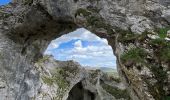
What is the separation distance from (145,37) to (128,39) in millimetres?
767

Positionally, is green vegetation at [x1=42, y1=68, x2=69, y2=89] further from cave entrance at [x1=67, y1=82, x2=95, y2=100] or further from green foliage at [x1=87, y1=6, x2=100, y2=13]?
green foliage at [x1=87, y1=6, x2=100, y2=13]

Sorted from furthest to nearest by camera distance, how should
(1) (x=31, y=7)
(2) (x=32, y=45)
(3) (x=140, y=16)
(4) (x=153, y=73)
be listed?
(2) (x=32, y=45) → (1) (x=31, y=7) → (3) (x=140, y=16) → (4) (x=153, y=73)

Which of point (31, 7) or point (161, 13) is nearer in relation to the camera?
point (161, 13)

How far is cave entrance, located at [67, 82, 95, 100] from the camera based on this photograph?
35.0m

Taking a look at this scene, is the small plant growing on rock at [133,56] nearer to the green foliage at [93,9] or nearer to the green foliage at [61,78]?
the green foliage at [93,9]

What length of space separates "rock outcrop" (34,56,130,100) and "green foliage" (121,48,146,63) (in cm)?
1356

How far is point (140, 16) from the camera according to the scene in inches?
613

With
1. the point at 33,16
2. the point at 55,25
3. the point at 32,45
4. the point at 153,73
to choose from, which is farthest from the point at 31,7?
the point at 153,73

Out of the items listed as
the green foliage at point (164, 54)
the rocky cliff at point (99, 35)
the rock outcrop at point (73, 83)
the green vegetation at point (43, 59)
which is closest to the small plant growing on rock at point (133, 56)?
the rocky cliff at point (99, 35)

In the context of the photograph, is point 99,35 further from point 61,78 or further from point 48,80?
point 61,78

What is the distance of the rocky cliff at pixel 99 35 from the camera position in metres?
13.7

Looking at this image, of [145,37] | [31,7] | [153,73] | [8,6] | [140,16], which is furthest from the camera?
[8,6]

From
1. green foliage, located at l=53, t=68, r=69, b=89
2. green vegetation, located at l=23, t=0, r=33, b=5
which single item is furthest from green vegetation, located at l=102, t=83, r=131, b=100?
green vegetation, located at l=23, t=0, r=33, b=5

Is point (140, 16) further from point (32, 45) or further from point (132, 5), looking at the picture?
point (32, 45)
